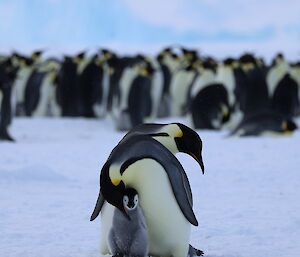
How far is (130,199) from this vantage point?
2.90 m

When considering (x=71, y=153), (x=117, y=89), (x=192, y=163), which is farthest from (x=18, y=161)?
(x=117, y=89)

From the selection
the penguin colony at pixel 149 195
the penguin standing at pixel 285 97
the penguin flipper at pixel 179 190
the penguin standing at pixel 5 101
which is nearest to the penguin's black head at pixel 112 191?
the penguin colony at pixel 149 195

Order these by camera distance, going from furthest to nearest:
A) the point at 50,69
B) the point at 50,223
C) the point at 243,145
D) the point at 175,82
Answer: the point at 50,69
the point at 175,82
the point at 243,145
the point at 50,223

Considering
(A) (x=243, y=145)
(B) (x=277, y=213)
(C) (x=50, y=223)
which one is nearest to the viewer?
(C) (x=50, y=223)

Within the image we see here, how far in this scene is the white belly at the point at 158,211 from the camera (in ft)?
9.75

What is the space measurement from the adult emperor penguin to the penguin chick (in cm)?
5

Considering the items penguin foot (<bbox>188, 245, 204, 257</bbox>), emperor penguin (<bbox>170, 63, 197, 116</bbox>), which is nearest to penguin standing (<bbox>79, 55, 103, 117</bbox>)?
emperor penguin (<bbox>170, 63, 197, 116</bbox>)

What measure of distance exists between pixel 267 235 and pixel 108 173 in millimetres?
1164

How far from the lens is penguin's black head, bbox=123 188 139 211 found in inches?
113

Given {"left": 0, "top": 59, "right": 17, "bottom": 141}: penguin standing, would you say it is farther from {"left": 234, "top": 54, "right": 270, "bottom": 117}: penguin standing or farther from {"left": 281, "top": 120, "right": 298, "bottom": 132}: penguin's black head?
{"left": 234, "top": 54, "right": 270, "bottom": 117}: penguin standing

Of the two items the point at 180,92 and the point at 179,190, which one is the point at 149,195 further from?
the point at 180,92

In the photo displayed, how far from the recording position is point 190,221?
120 inches

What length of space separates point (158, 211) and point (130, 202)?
17cm

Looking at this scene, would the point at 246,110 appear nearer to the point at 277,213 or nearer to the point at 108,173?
the point at 277,213
